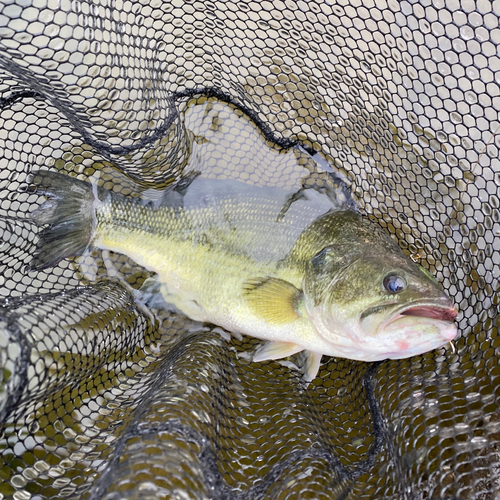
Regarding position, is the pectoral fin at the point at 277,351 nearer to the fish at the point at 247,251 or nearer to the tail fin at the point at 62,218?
the fish at the point at 247,251

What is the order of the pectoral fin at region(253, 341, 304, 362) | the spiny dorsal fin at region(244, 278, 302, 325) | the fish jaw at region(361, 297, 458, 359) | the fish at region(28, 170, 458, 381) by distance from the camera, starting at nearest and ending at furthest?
the fish jaw at region(361, 297, 458, 359), the fish at region(28, 170, 458, 381), the spiny dorsal fin at region(244, 278, 302, 325), the pectoral fin at region(253, 341, 304, 362)

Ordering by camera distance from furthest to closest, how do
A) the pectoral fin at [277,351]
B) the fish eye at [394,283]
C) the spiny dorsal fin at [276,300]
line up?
the pectoral fin at [277,351], the spiny dorsal fin at [276,300], the fish eye at [394,283]

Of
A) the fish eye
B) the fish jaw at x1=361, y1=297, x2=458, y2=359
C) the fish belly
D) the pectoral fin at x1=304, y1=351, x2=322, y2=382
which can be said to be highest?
the fish eye

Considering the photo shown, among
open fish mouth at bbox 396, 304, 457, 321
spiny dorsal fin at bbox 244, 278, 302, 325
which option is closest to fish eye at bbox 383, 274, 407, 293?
open fish mouth at bbox 396, 304, 457, 321

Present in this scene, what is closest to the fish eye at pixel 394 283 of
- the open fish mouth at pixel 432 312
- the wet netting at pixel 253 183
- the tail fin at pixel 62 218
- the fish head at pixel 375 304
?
the fish head at pixel 375 304

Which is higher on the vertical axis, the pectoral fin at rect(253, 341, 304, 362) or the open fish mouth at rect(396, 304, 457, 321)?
the open fish mouth at rect(396, 304, 457, 321)

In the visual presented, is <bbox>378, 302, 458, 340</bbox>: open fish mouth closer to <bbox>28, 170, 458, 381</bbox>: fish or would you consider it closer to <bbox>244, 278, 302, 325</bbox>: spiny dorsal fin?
<bbox>28, 170, 458, 381</bbox>: fish
